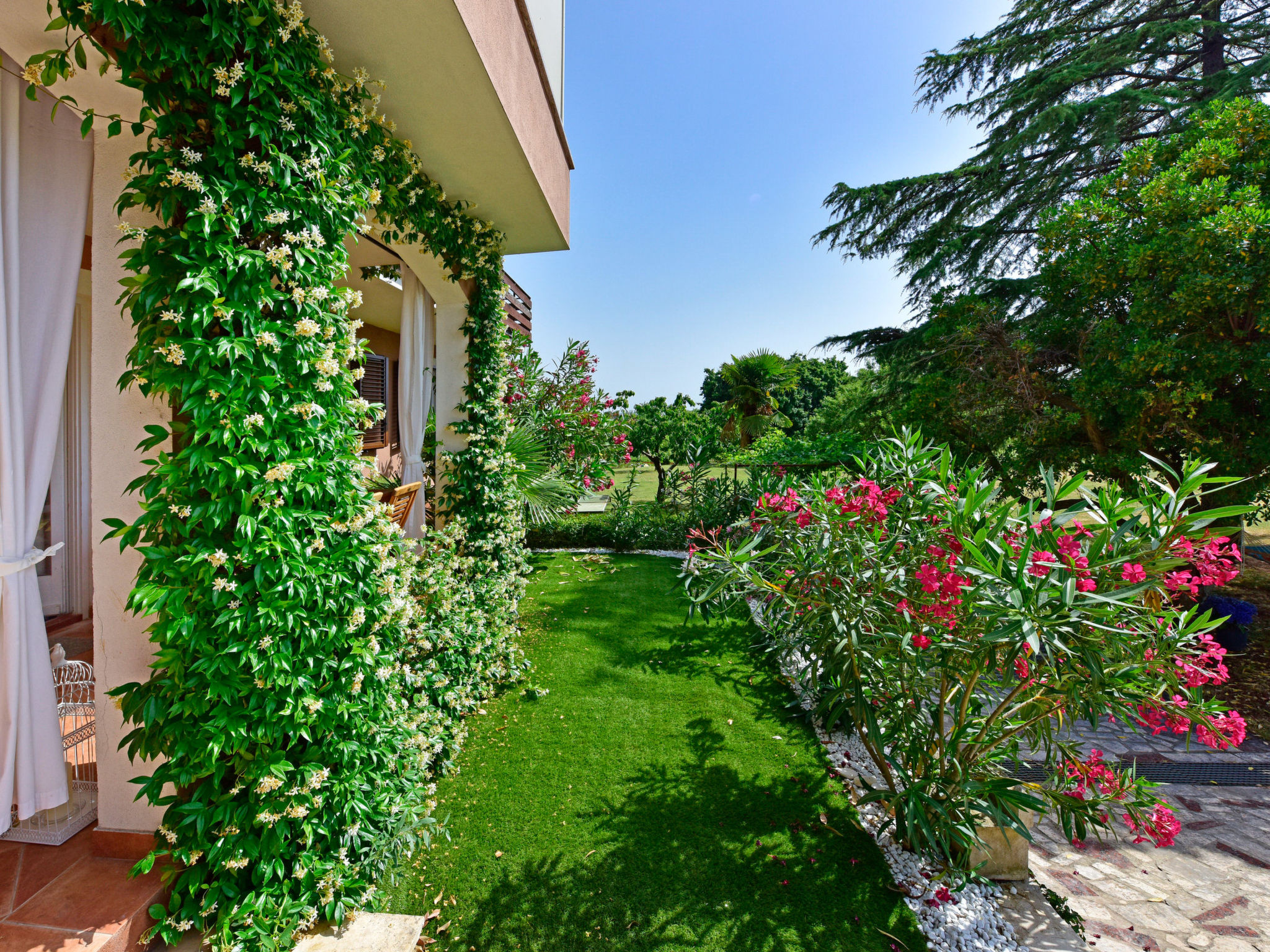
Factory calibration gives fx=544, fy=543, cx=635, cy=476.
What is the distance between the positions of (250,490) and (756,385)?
1582cm

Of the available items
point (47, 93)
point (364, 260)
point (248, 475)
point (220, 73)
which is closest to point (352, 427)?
point (248, 475)

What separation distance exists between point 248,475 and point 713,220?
47.2ft

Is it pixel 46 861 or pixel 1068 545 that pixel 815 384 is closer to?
pixel 1068 545

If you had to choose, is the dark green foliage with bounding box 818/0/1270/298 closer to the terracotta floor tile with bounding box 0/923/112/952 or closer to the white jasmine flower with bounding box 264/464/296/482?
the white jasmine flower with bounding box 264/464/296/482

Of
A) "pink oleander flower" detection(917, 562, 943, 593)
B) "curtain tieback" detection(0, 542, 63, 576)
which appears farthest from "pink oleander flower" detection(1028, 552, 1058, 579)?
"curtain tieback" detection(0, 542, 63, 576)

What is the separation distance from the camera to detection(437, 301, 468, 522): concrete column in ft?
16.3

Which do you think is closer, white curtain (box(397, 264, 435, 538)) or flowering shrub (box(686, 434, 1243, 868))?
flowering shrub (box(686, 434, 1243, 868))

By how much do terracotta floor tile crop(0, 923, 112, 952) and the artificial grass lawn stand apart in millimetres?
963

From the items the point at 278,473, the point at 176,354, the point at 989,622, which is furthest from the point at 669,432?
the point at 176,354

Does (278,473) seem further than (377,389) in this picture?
No

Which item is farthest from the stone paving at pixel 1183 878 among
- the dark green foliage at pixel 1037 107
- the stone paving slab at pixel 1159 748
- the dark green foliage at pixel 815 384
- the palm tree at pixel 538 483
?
the dark green foliage at pixel 815 384

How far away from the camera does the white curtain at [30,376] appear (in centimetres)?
207

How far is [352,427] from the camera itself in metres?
2.31

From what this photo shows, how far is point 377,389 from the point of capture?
9.20 metres
